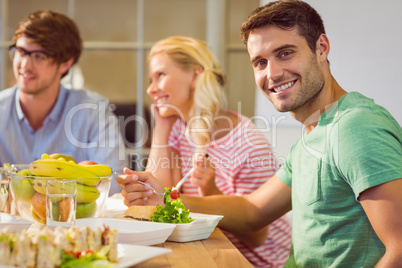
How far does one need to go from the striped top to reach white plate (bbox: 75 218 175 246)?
2.49 feet

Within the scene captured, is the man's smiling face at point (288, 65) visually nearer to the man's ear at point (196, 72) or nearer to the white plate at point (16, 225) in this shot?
the white plate at point (16, 225)

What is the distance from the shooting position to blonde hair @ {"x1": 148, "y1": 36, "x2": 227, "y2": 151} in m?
2.20

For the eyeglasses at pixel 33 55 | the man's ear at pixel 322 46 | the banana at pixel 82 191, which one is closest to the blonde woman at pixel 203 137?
the eyeglasses at pixel 33 55

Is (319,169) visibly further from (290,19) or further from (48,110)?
(48,110)

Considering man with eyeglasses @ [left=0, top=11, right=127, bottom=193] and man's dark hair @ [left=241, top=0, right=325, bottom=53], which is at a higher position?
man's dark hair @ [left=241, top=0, right=325, bottom=53]

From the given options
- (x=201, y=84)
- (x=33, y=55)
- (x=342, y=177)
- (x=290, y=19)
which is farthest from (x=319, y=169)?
(x=33, y=55)

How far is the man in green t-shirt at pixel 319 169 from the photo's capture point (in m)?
1.08

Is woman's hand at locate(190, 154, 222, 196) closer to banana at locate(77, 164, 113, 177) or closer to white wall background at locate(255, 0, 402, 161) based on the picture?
banana at locate(77, 164, 113, 177)

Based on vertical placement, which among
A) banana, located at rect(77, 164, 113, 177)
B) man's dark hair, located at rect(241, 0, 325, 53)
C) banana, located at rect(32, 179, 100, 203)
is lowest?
banana, located at rect(32, 179, 100, 203)

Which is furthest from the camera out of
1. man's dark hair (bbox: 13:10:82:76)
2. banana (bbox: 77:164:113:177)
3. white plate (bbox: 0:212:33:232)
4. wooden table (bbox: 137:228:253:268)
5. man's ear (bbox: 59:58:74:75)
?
man's ear (bbox: 59:58:74:75)

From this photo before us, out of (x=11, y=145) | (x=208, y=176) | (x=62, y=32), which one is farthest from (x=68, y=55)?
(x=208, y=176)

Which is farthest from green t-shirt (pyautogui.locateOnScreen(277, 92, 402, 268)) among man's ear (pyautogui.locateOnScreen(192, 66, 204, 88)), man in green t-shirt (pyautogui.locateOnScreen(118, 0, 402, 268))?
man's ear (pyautogui.locateOnScreen(192, 66, 204, 88))

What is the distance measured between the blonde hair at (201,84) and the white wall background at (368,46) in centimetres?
57

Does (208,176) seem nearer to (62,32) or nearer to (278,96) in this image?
(278,96)
